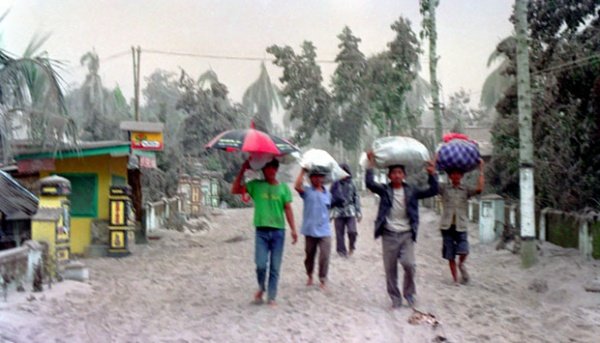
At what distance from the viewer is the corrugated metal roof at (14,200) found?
1161 centimetres

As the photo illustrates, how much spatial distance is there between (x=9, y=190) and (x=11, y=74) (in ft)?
13.9

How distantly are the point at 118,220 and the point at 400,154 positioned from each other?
819cm

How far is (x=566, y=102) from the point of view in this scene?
13.7m

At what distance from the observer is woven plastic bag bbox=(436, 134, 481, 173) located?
8719 millimetres

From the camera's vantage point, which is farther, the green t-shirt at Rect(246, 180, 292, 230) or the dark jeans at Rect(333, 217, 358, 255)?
the dark jeans at Rect(333, 217, 358, 255)

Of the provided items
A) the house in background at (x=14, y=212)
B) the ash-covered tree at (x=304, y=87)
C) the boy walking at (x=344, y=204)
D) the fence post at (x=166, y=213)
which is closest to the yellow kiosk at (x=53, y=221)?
the house in background at (x=14, y=212)

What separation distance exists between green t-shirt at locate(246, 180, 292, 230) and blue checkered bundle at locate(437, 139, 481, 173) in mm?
2144

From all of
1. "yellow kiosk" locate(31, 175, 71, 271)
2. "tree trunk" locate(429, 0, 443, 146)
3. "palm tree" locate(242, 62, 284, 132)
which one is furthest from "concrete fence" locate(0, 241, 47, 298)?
"palm tree" locate(242, 62, 284, 132)

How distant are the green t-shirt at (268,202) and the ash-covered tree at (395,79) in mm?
24880

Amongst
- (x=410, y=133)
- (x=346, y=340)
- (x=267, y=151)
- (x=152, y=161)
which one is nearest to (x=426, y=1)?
(x=152, y=161)

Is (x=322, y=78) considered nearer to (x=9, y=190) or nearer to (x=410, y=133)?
(x=410, y=133)

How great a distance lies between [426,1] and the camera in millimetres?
21688

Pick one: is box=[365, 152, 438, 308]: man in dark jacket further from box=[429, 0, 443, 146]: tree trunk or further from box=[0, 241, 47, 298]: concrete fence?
box=[429, 0, 443, 146]: tree trunk

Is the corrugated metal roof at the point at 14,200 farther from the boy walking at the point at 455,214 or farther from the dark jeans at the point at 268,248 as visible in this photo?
the boy walking at the point at 455,214
